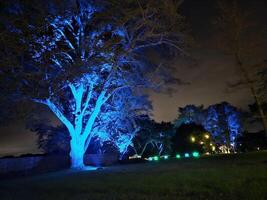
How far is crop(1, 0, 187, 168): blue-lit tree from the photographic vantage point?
20453 millimetres

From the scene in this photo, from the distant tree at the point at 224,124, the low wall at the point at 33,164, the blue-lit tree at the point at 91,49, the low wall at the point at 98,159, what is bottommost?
the low wall at the point at 33,164

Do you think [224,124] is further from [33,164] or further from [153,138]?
[33,164]

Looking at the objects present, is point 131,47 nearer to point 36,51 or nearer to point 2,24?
point 36,51

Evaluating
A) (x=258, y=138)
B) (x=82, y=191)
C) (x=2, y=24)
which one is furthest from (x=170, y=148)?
(x=82, y=191)

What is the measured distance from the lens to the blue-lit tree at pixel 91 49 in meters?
20.5

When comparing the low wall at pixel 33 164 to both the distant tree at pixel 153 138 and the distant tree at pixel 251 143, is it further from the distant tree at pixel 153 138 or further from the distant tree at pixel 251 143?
the distant tree at pixel 251 143

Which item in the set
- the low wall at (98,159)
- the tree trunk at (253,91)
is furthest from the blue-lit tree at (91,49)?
the low wall at (98,159)

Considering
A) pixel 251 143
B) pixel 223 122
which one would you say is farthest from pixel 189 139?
pixel 251 143

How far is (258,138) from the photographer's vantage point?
7169 centimetres

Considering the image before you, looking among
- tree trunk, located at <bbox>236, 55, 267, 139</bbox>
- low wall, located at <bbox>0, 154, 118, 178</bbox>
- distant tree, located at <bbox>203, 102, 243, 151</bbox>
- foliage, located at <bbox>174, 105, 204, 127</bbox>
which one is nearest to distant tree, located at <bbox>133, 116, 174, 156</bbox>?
foliage, located at <bbox>174, 105, 204, 127</bbox>

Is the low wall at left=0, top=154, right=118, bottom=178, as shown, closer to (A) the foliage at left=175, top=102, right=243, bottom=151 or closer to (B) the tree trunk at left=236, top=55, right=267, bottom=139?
(B) the tree trunk at left=236, top=55, right=267, bottom=139

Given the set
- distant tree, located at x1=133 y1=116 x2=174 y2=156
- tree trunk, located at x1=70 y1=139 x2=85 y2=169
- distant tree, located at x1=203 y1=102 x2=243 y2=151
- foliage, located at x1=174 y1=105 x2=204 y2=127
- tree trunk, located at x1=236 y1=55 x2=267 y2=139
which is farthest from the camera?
foliage, located at x1=174 y1=105 x2=204 y2=127

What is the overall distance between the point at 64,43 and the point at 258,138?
59865 millimetres

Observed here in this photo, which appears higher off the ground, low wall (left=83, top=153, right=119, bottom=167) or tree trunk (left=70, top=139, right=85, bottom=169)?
low wall (left=83, top=153, right=119, bottom=167)
